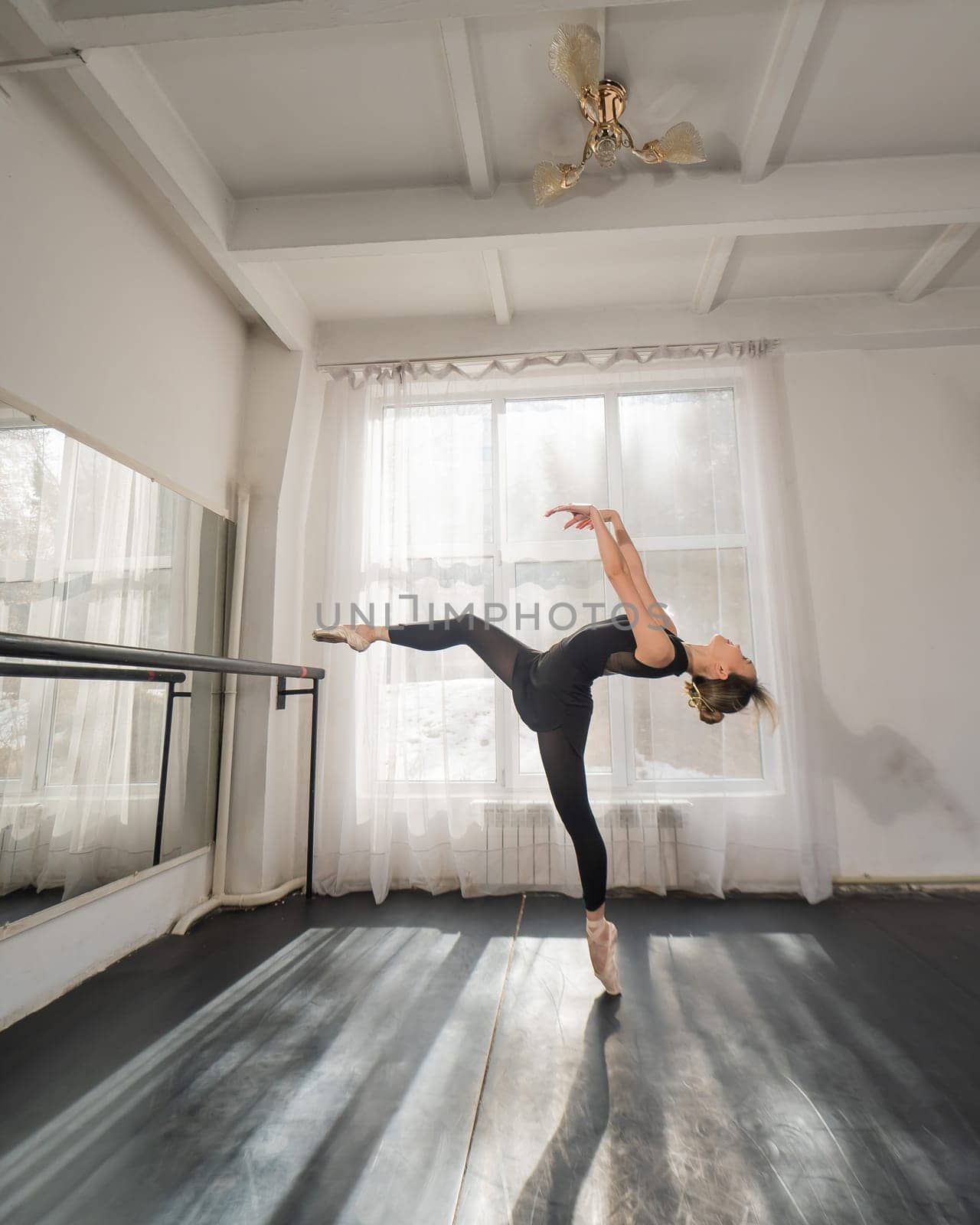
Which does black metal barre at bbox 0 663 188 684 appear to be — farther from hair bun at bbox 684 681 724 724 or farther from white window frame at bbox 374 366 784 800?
hair bun at bbox 684 681 724 724

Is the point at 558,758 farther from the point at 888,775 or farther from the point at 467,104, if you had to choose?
the point at 467,104

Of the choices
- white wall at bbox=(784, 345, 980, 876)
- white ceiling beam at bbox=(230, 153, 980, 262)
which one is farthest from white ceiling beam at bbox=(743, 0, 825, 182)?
white wall at bbox=(784, 345, 980, 876)

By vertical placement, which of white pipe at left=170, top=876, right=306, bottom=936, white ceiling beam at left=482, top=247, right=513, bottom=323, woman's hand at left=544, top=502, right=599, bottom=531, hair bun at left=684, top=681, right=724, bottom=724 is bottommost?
white pipe at left=170, top=876, right=306, bottom=936

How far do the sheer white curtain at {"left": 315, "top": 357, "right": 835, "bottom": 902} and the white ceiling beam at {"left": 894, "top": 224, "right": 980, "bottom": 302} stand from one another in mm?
774

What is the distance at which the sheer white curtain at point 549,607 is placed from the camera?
307cm

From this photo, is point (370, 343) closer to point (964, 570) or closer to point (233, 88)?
point (233, 88)

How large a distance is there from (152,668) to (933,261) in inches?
153

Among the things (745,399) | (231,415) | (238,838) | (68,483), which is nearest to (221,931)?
(238,838)

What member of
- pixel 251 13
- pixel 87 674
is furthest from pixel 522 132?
pixel 87 674

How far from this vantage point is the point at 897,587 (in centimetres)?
330

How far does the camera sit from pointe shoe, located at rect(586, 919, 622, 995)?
6.45 ft

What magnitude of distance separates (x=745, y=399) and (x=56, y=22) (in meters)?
3.08

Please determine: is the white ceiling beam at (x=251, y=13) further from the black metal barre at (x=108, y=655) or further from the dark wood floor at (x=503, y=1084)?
the dark wood floor at (x=503, y=1084)

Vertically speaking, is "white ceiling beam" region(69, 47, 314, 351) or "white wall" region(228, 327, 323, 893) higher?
"white ceiling beam" region(69, 47, 314, 351)
